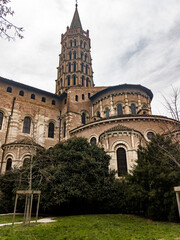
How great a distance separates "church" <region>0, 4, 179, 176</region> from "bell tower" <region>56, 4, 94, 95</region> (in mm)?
9646

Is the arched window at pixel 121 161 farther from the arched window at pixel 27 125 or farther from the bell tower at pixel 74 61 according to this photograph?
the bell tower at pixel 74 61

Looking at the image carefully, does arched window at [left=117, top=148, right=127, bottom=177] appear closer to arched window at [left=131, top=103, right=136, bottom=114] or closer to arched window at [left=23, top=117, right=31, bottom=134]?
arched window at [left=131, top=103, right=136, bottom=114]

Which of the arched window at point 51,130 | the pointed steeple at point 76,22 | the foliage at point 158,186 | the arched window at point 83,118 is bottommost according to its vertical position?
the foliage at point 158,186

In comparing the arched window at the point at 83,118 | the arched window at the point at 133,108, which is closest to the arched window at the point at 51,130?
the arched window at the point at 83,118

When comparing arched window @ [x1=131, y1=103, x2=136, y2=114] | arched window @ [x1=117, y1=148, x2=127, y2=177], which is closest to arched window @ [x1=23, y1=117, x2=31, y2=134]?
arched window @ [x1=117, y1=148, x2=127, y2=177]

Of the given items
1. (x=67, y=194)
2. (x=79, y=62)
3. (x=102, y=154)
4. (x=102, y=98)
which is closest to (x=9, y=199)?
(x=67, y=194)

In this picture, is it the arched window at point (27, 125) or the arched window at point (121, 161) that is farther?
the arched window at point (27, 125)

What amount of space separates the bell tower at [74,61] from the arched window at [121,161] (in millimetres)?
24673

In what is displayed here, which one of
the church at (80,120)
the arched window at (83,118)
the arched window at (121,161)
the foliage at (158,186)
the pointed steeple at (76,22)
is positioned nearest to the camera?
the foliage at (158,186)

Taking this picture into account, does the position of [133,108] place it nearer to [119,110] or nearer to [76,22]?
[119,110]

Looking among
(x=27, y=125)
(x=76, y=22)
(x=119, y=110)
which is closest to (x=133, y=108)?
(x=119, y=110)

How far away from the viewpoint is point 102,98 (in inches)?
1188

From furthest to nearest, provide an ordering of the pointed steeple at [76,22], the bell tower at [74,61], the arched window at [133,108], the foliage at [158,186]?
the pointed steeple at [76,22] → the bell tower at [74,61] → the arched window at [133,108] → the foliage at [158,186]

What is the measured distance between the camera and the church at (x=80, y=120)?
62.4 feet
